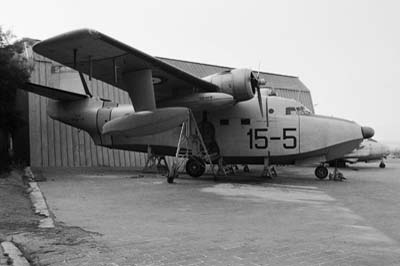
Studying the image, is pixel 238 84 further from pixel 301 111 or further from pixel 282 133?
pixel 301 111

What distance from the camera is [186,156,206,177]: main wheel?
1420 centimetres

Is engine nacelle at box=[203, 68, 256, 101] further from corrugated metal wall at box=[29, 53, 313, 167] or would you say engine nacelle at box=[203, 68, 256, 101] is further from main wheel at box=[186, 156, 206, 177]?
corrugated metal wall at box=[29, 53, 313, 167]

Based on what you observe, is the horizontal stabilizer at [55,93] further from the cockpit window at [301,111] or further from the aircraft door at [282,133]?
the cockpit window at [301,111]

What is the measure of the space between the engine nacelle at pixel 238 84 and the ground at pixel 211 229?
4.52 metres

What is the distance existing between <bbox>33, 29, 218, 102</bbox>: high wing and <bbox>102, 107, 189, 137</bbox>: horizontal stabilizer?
1262 mm

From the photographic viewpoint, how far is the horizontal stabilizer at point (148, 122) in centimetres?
1171

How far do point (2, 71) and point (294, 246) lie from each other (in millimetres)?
12371

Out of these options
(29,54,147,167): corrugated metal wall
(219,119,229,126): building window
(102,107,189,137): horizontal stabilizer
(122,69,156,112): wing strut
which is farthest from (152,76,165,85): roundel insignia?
(29,54,147,167): corrugated metal wall

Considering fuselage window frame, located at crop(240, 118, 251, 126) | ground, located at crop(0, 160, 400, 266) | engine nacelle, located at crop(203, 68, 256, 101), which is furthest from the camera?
fuselage window frame, located at crop(240, 118, 251, 126)

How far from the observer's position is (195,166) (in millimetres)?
14250

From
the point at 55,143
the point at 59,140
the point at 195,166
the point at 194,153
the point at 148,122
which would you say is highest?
the point at 148,122

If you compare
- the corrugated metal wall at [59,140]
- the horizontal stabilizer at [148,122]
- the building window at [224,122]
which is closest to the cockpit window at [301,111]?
the building window at [224,122]

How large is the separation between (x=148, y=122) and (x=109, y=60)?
2.08 meters

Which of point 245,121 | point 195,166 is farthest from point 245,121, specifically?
point 195,166
